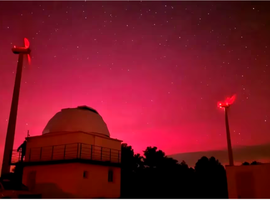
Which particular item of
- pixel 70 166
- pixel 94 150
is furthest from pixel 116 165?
pixel 70 166

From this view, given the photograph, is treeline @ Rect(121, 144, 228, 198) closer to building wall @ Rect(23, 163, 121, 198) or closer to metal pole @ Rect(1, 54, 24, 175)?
building wall @ Rect(23, 163, 121, 198)

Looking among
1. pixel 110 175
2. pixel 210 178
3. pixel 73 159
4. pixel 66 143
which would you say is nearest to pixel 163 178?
pixel 210 178

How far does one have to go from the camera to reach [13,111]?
77.7 feet

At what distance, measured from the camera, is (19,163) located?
22.2 metres

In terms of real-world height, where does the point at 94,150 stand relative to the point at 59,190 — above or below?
above

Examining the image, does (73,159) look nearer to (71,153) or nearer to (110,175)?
(71,153)

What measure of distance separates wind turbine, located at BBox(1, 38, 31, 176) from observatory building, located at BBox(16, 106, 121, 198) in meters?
1.49

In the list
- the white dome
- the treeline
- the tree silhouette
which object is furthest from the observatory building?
the tree silhouette

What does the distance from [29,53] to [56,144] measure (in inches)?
393

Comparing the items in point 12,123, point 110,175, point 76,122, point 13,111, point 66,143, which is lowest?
point 110,175

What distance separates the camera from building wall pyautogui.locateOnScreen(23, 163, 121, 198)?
19453mm

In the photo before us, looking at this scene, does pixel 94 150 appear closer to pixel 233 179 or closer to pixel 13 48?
pixel 233 179

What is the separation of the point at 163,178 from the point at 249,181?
24.7 metres

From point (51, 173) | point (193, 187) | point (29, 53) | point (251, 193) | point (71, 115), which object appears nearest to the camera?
point (251, 193)
